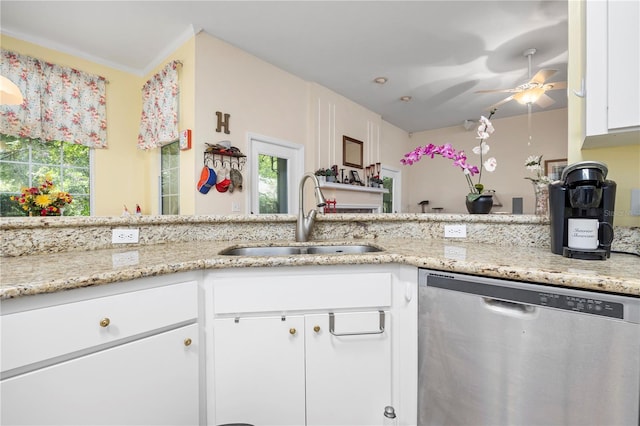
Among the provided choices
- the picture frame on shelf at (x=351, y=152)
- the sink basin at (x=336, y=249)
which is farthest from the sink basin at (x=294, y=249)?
the picture frame on shelf at (x=351, y=152)

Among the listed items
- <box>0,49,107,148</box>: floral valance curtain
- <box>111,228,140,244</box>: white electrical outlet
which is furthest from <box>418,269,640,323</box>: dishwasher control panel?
<box>0,49,107,148</box>: floral valance curtain

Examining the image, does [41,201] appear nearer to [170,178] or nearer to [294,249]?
[170,178]

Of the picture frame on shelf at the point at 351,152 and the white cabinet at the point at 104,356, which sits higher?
the picture frame on shelf at the point at 351,152

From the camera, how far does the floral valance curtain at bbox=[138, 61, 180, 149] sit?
282cm

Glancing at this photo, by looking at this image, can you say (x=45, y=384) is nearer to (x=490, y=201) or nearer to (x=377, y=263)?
(x=377, y=263)

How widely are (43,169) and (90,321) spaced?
308 cm

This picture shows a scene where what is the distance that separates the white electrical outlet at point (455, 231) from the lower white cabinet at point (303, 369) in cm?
71

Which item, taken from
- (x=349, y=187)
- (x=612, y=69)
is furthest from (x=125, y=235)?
(x=349, y=187)

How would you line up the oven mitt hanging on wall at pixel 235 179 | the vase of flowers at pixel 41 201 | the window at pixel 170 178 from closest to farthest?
1. the vase of flowers at pixel 41 201
2. the oven mitt hanging on wall at pixel 235 179
3. the window at pixel 170 178

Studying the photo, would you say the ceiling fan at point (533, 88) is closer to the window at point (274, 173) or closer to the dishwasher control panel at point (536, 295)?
the window at point (274, 173)

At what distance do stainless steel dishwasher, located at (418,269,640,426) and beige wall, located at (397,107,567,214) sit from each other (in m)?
4.90

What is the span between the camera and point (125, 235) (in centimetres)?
138

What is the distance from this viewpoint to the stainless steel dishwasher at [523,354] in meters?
0.74

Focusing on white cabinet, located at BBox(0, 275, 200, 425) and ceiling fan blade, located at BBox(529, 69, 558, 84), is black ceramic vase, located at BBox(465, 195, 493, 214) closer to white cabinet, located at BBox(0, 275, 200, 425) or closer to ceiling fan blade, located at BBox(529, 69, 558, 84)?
white cabinet, located at BBox(0, 275, 200, 425)
